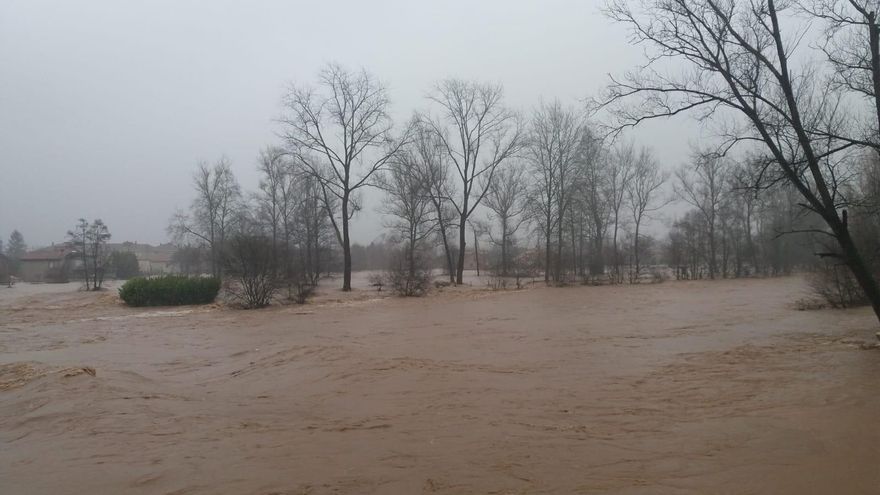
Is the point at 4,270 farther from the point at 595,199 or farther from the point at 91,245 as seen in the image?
the point at 595,199

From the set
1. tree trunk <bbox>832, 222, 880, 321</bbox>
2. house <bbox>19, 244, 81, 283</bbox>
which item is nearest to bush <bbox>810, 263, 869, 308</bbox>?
tree trunk <bbox>832, 222, 880, 321</bbox>

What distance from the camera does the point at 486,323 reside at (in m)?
18.3

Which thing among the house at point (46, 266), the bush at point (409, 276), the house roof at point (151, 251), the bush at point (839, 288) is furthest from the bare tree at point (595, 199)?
the house roof at point (151, 251)

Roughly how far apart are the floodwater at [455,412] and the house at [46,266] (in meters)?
55.4

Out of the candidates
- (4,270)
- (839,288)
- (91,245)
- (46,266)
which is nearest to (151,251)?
(46,266)

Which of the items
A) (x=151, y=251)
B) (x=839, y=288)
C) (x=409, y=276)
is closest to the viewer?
(x=839, y=288)

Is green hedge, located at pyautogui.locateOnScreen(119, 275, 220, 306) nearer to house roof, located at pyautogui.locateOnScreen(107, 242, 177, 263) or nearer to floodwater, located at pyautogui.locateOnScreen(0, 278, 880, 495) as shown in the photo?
floodwater, located at pyautogui.locateOnScreen(0, 278, 880, 495)

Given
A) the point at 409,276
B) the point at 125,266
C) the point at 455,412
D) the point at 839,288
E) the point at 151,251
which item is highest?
the point at 151,251

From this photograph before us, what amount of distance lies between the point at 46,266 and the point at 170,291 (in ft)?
225

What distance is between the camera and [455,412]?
7305 mm

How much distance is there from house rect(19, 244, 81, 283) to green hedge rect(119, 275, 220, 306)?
134 ft

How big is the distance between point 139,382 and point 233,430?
438 cm

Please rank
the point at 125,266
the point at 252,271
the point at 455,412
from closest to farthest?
1. the point at 455,412
2. the point at 252,271
3. the point at 125,266

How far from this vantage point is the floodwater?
503 cm
